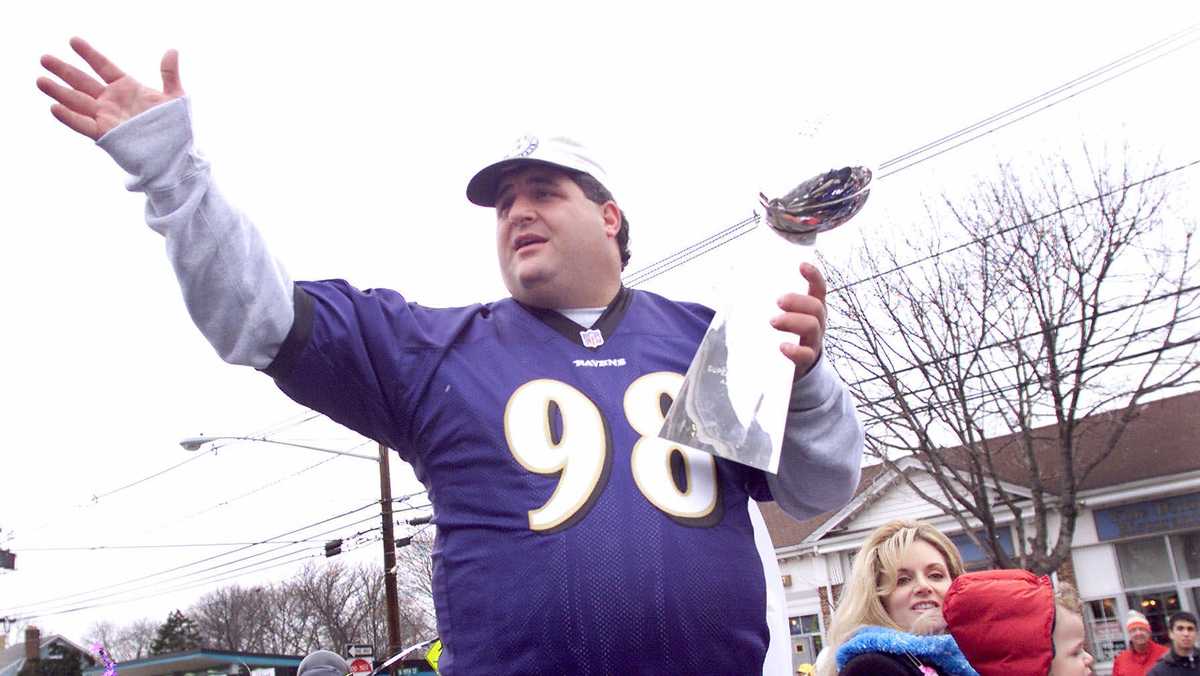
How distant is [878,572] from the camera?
3891 mm

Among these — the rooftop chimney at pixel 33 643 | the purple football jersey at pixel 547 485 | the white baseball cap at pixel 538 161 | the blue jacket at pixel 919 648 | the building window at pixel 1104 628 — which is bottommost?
the building window at pixel 1104 628

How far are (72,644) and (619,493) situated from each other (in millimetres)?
60040

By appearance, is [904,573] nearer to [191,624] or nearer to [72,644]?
[72,644]

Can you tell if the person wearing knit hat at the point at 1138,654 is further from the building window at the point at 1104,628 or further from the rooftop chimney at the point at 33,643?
the rooftop chimney at the point at 33,643

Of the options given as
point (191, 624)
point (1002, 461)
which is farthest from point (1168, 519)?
point (191, 624)

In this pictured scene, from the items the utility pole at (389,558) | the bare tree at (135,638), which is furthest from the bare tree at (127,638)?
the utility pole at (389,558)

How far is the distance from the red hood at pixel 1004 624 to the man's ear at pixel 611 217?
1544mm

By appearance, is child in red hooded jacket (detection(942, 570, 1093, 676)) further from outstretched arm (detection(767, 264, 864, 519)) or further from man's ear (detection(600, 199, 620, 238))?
man's ear (detection(600, 199, 620, 238))

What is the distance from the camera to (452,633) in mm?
1856

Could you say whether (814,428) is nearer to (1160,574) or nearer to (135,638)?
(1160,574)

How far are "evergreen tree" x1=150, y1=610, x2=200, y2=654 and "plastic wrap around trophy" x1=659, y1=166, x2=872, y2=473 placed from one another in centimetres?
6312

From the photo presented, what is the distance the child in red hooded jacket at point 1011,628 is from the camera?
2.94 metres

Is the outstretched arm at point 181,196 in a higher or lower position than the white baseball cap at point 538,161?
lower

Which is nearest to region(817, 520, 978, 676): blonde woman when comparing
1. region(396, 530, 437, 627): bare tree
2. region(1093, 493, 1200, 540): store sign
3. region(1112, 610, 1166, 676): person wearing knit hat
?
region(1112, 610, 1166, 676): person wearing knit hat
